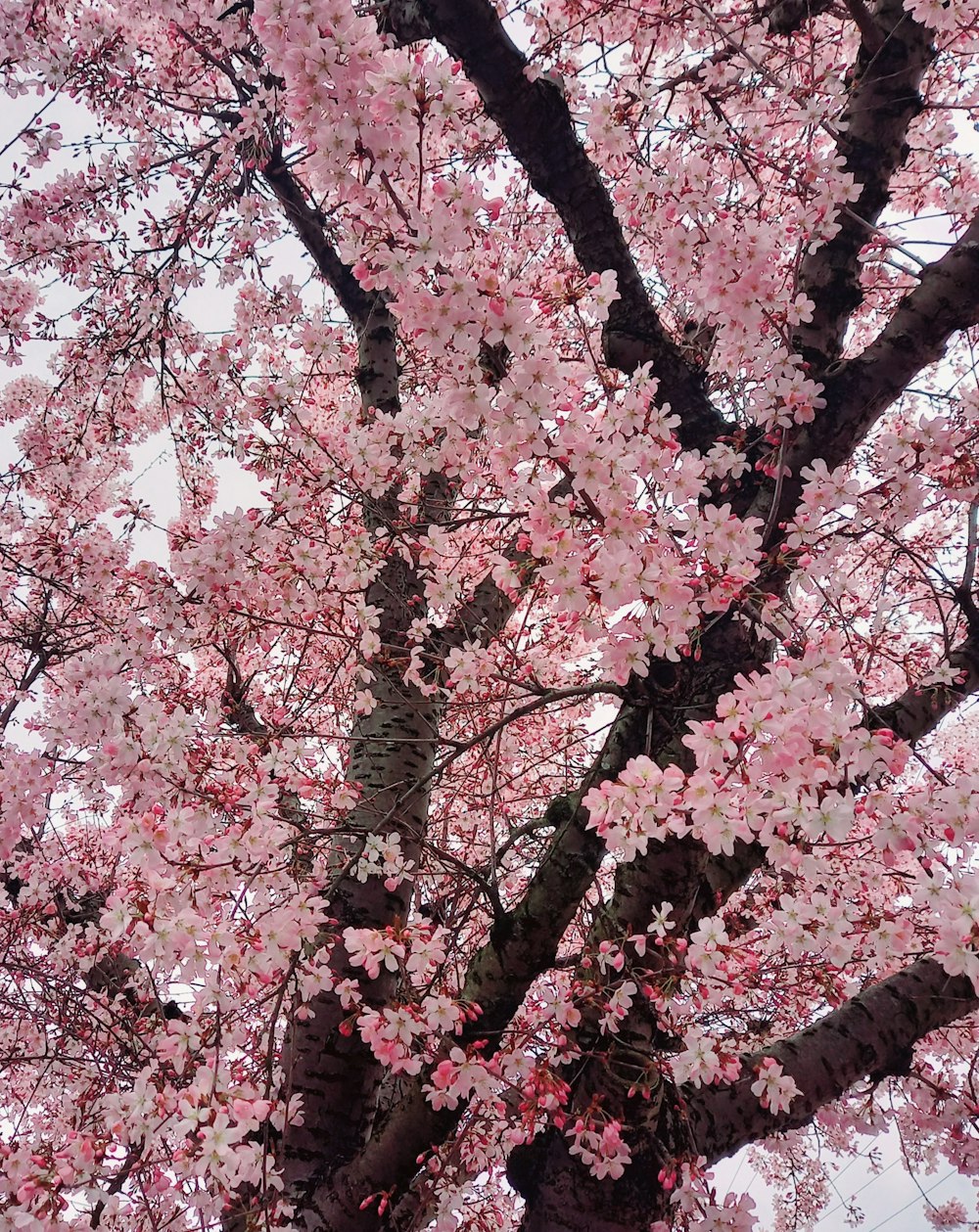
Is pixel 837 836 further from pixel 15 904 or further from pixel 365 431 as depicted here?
pixel 15 904

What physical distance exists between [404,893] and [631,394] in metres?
2.20

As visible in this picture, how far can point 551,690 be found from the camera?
2695mm

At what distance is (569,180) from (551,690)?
1.90 meters

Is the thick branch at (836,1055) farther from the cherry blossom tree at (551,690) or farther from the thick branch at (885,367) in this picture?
the thick branch at (885,367)

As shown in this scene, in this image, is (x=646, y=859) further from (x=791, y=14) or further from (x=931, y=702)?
(x=791, y=14)

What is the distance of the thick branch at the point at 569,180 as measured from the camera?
7.81 feet

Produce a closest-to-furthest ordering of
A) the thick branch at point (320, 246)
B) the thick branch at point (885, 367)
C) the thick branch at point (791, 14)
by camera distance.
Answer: the thick branch at point (885, 367), the thick branch at point (791, 14), the thick branch at point (320, 246)

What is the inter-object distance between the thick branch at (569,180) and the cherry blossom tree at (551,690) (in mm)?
15

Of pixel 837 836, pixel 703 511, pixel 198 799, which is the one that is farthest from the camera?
pixel 198 799

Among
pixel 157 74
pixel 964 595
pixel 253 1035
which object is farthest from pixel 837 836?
pixel 157 74

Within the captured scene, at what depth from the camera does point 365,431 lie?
11.0 feet

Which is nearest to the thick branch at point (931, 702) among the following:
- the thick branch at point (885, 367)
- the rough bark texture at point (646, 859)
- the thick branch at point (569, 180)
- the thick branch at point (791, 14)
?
the rough bark texture at point (646, 859)

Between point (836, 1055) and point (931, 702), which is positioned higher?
point (931, 702)

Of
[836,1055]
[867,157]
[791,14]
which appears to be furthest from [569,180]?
[836,1055]
